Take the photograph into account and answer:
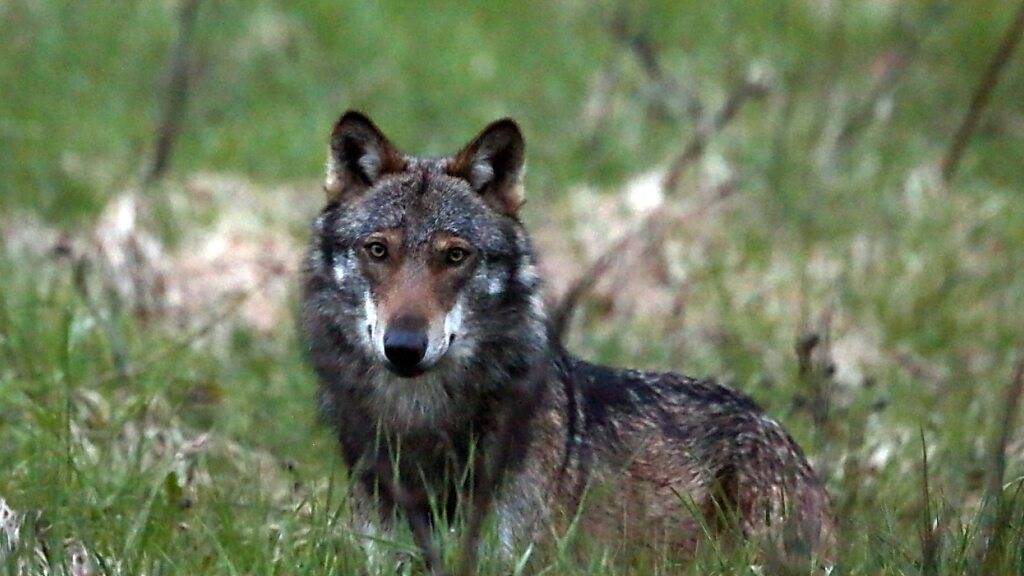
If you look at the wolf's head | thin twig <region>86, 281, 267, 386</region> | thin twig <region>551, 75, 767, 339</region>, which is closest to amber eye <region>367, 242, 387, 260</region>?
the wolf's head

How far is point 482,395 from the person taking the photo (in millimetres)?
5672

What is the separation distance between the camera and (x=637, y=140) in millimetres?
13055

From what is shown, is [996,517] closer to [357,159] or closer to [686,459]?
[686,459]

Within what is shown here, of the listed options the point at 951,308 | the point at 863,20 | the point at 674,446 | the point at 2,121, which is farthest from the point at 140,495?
the point at 863,20

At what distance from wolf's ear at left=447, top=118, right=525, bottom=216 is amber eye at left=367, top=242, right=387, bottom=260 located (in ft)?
1.53

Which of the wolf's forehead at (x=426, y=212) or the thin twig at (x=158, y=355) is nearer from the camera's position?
the wolf's forehead at (x=426, y=212)

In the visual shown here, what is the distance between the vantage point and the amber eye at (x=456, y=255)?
18.3ft

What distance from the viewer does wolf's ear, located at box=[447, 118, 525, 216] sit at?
5898mm

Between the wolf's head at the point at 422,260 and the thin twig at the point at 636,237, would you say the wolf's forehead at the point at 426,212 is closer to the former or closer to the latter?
the wolf's head at the point at 422,260

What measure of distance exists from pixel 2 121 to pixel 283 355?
4.37 m

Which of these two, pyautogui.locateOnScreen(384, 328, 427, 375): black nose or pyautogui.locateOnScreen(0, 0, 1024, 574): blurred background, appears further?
pyautogui.locateOnScreen(0, 0, 1024, 574): blurred background

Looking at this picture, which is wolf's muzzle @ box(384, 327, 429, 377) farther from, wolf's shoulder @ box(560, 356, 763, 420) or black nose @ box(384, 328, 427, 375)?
wolf's shoulder @ box(560, 356, 763, 420)

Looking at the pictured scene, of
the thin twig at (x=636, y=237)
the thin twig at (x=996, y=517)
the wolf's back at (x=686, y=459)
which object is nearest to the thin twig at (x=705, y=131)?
the thin twig at (x=636, y=237)

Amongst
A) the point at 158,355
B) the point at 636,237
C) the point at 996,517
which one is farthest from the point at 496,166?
the point at 636,237
